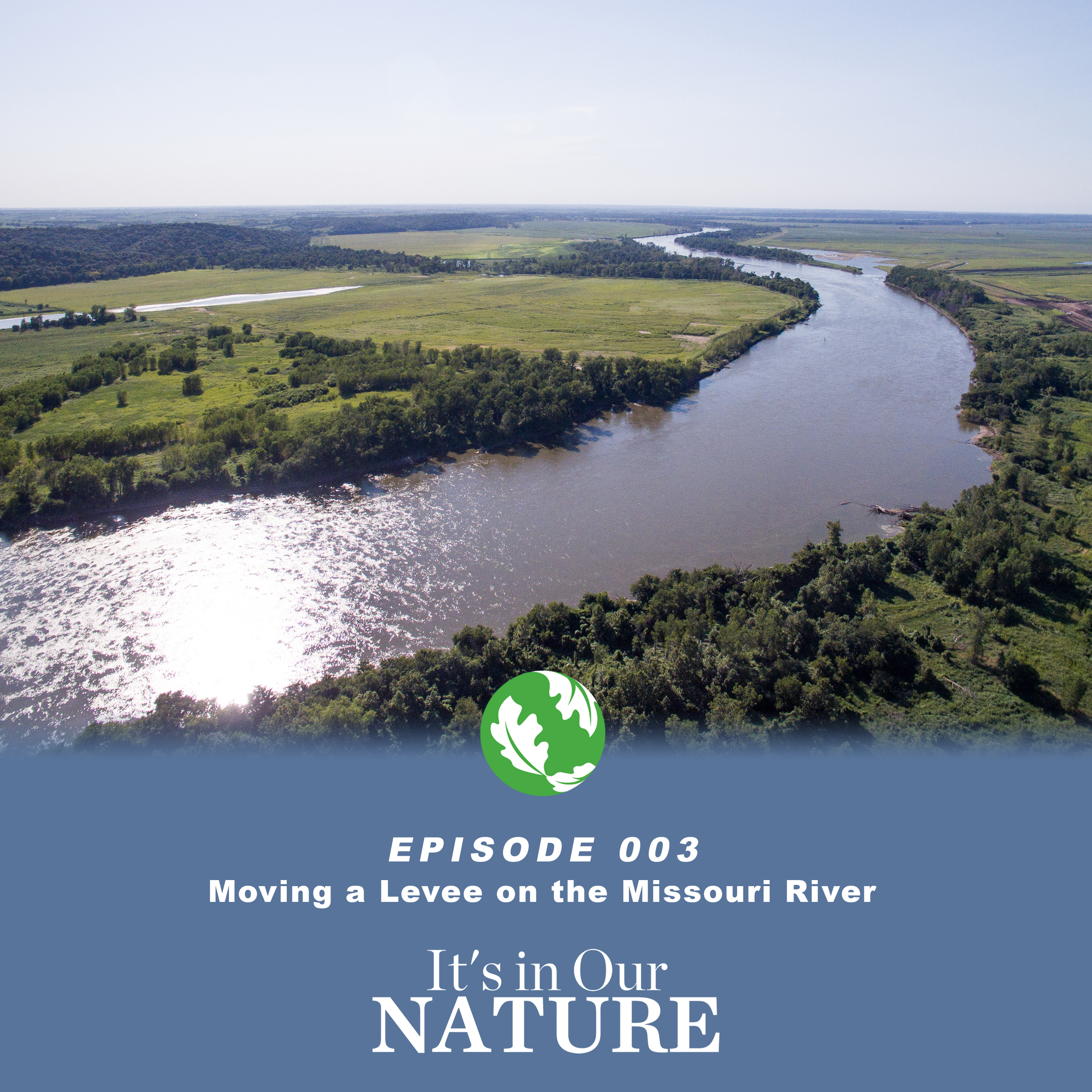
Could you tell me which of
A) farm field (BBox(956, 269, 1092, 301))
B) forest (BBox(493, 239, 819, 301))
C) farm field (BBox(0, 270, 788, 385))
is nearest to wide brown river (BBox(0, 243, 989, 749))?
farm field (BBox(0, 270, 788, 385))

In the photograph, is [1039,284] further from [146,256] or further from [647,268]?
[146,256]

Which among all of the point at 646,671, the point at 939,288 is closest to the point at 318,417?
the point at 646,671

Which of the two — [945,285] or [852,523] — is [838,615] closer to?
[852,523]

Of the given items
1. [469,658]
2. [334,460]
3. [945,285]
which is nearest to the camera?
[469,658]

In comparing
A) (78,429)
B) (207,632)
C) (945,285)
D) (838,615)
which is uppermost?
(945,285)

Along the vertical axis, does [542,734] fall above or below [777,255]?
below

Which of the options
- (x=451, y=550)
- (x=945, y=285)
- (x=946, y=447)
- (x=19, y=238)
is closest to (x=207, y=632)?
(x=451, y=550)
